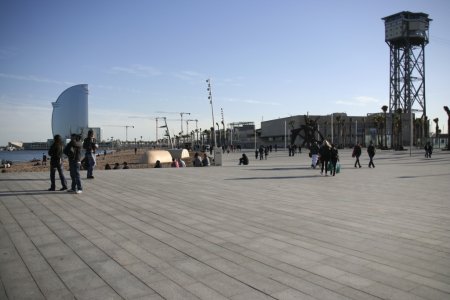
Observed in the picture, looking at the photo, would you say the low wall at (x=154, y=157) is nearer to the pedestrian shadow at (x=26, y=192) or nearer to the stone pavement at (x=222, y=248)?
the pedestrian shadow at (x=26, y=192)

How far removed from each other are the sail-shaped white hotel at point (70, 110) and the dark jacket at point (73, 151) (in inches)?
868

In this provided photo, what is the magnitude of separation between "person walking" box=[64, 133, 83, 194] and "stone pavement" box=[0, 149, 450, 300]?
81 centimetres

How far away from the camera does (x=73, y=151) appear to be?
32.6 feet

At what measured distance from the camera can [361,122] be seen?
356 ft

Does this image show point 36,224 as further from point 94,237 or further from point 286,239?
point 286,239

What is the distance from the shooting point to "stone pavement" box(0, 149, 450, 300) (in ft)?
11.1

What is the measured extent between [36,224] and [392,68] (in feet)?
379

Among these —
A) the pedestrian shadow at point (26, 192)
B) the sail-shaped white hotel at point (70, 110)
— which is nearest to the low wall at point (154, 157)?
the sail-shaped white hotel at point (70, 110)

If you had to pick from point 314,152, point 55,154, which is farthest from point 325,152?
point 55,154

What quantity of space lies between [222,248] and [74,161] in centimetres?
677

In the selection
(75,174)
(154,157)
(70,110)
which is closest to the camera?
(75,174)

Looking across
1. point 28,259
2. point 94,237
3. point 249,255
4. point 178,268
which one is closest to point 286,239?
point 249,255

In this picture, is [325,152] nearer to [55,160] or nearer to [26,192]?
[55,160]

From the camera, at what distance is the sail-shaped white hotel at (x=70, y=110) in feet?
107
